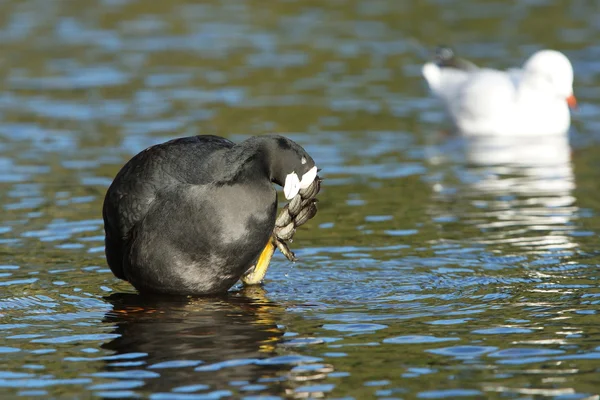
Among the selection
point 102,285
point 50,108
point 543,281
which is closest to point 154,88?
point 50,108

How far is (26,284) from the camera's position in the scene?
364 inches

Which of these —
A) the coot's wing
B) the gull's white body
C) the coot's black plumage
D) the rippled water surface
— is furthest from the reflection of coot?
the gull's white body

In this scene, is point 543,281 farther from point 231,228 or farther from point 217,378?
point 217,378

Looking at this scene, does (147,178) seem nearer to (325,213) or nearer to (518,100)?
(325,213)

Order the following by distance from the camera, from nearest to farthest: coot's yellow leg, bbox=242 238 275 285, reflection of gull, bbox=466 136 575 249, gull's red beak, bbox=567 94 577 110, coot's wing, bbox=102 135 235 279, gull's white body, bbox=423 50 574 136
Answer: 1. coot's wing, bbox=102 135 235 279
2. coot's yellow leg, bbox=242 238 275 285
3. reflection of gull, bbox=466 136 575 249
4. gull's red beak, bbox=567 94 577 110
5. gull's white body, bbox=423 50 574 136

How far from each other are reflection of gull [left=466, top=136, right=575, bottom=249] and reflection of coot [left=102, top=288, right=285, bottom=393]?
287cm

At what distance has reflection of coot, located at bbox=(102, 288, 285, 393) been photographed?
6887mm

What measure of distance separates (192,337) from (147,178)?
1379 millimetres

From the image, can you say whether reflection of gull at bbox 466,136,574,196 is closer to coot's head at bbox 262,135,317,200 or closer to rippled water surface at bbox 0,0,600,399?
rippled water surface at bbox 0,0,600,399

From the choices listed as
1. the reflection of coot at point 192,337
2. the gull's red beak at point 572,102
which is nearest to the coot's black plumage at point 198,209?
the reflection of coot at point 192,337

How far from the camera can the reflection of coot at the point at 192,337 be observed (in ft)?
22.6

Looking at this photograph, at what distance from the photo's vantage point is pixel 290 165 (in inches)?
321

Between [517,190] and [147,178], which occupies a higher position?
[147,178]

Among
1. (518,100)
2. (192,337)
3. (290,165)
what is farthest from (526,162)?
(192,337)
